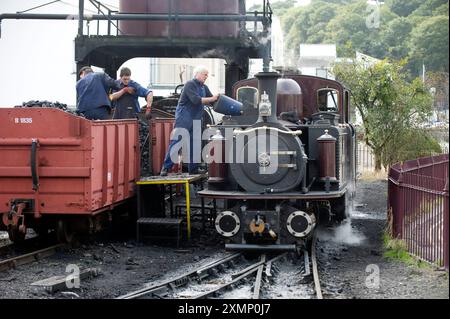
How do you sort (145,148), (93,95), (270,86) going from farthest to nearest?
(145,148) < (93,95) < (270,86)

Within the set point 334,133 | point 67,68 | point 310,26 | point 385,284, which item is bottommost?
point 385,284

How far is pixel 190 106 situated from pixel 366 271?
3.93 m

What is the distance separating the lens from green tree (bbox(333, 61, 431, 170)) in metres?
22.1

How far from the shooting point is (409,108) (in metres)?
22.0

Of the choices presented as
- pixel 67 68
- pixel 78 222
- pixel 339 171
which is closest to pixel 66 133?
pixel 78 222

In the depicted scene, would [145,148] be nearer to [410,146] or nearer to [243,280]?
[243,280]

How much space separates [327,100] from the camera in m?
11.7

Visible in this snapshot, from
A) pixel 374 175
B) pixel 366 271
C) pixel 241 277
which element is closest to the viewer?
pixel 241 277

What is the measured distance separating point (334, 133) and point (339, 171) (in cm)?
56

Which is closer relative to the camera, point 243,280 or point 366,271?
point 243,280

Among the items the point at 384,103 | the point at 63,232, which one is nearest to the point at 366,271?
the point at 63,232

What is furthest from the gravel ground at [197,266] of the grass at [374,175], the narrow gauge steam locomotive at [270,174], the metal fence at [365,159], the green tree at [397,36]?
the green tree at [397,36]

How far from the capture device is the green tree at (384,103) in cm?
2211
